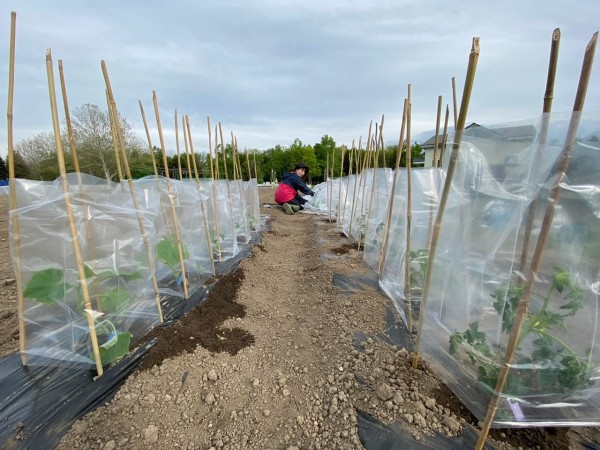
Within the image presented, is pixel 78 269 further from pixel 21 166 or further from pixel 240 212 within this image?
pixel 21 166

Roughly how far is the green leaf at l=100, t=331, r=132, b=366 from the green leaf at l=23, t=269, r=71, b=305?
45cm

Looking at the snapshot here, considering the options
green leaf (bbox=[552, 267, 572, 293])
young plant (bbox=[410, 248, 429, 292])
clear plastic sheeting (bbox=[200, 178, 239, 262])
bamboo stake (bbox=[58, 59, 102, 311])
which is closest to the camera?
green leaf (bbox=[552, 267, 572, 293])

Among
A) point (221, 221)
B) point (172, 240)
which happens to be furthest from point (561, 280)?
point (221, 221)

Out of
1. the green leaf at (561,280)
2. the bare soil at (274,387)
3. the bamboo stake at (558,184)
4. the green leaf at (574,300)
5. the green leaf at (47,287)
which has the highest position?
the bamboo stake at (558,184)

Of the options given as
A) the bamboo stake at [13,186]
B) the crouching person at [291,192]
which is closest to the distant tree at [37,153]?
the crouching person at [291,192]

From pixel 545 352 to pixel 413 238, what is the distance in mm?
1918

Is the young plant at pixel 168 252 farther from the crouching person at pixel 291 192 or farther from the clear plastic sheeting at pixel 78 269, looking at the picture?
the crouching person at pixel 291 192

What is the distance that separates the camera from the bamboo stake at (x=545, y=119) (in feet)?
4.01

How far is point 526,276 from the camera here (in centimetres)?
125

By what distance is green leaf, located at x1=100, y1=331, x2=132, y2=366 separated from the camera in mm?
1973

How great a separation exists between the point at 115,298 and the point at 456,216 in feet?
7.97

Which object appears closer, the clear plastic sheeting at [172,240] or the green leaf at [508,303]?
the green leaf at [508,303]

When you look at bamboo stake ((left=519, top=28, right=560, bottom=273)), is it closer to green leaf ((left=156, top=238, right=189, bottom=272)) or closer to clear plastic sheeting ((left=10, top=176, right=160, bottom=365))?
clear plastic sheeting ((left=10, top=176, right=160, bottom=365))

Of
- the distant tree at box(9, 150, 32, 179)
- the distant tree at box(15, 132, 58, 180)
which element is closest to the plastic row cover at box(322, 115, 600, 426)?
the distant tree at box(15, 132, 58, 180)
